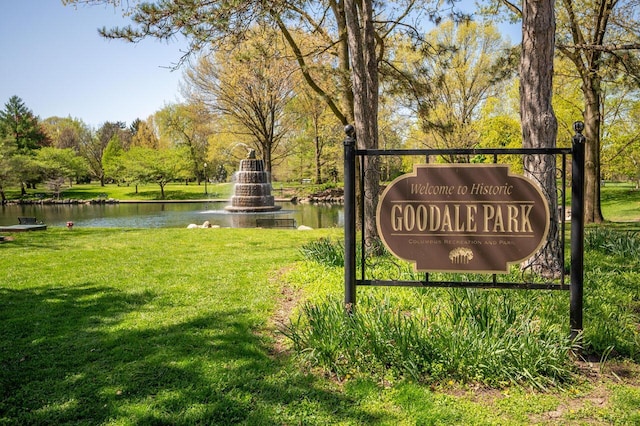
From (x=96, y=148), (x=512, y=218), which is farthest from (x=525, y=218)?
(x=96, y=148)

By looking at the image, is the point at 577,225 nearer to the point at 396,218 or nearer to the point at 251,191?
the point at 396,218

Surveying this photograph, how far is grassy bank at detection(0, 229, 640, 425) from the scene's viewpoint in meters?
2.60

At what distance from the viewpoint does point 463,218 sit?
3.33 m

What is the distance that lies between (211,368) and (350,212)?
1.56m

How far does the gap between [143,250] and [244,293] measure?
13.6 feet

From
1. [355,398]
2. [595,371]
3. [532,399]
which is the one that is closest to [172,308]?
[355,398]

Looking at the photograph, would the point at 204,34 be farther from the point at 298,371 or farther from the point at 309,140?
the point at 309,140

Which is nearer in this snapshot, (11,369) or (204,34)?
(11,369)

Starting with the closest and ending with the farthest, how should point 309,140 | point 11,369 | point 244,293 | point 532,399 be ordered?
point 532,399, point 11,369, point 244,293, point 309,140

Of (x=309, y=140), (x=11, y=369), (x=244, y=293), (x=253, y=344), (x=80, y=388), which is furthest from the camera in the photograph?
(x=309, y=140)

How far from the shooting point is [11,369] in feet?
10.7

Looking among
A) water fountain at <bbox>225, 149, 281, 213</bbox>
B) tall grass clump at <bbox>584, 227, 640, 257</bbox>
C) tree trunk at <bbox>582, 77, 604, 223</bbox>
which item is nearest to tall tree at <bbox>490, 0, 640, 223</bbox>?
tree trunk at <bbox>582, 77, 604, 223</bbox>

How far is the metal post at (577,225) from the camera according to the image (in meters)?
3.11

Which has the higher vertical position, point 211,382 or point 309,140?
point 309,140
